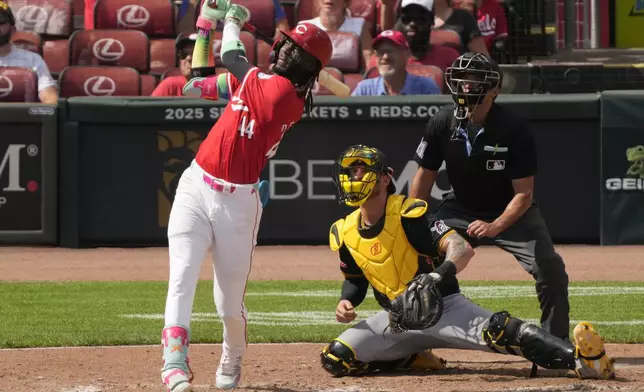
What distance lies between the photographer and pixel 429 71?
12.9 metres

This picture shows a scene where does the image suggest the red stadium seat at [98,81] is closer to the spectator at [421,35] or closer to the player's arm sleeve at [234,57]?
the spectator at [421,35]

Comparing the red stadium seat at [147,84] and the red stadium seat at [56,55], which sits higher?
the red stadium seat at [56,55]

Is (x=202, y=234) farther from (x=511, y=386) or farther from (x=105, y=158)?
(x=105, y=158)

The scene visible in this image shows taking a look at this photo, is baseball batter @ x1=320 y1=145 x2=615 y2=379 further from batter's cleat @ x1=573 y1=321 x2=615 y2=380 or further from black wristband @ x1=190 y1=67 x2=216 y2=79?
black wristband @ x1=190 y1=67 x2=216 y2=79

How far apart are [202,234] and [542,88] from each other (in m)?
8.27

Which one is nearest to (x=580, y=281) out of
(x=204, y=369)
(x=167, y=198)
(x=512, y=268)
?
(x=512, y=268)

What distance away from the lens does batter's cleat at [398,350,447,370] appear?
6969 mm

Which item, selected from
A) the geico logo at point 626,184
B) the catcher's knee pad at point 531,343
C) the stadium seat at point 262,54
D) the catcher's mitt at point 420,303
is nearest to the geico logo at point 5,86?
the stadium seat at point 262,54

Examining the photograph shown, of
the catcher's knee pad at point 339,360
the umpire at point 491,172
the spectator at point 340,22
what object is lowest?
the catcher's knee pad at point 339,360

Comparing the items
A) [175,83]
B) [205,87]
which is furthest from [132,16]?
[205,87]

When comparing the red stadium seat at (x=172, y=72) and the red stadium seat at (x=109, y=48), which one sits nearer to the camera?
the red stadium seat at (x=172, y=72)

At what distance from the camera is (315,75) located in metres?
6.22

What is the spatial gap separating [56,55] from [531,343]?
8.96m

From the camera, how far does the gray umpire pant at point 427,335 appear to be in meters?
6.60
